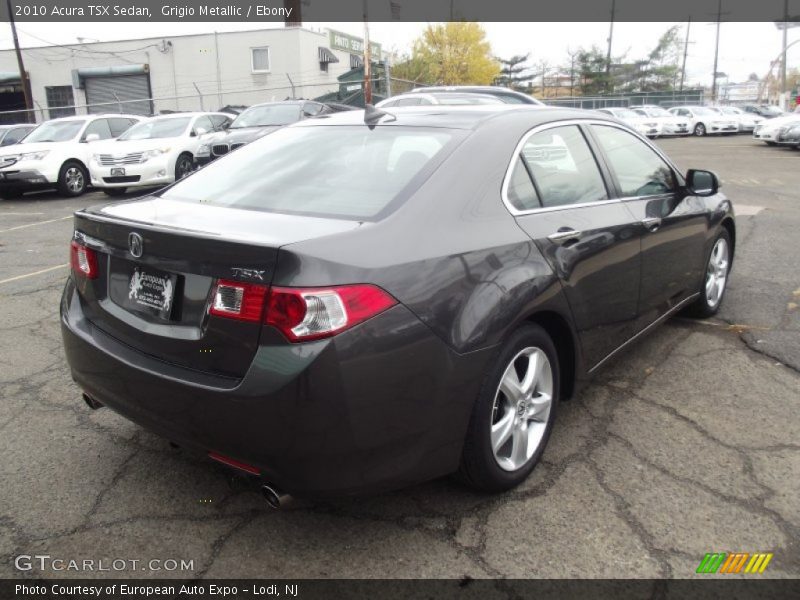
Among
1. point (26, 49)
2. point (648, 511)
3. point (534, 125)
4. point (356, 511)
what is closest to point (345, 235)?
point (356, 511)

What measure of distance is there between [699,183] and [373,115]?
2214 millimetres

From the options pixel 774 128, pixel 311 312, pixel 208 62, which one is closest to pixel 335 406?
pixel 311 312

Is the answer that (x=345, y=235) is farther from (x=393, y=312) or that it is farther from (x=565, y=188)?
(x=565, y=188)

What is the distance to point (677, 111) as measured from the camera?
109ft

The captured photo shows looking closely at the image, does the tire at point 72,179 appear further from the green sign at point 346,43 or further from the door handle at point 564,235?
the green sign at point 346,43

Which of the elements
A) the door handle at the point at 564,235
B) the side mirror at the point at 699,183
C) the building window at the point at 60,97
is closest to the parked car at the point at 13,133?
the side mirror at the point at 699,183

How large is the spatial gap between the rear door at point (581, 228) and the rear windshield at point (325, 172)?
1.40 feet

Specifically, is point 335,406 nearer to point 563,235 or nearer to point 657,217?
point 563,235

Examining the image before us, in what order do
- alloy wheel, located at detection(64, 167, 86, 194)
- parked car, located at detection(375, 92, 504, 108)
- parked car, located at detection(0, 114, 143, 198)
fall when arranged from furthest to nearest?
1. alloy wheel, located at detection(64, 167, 86, 194)
2. parked car, located at detection(0, 114, 143, 198)
3. parked car, located at detection(375, 92, 504, 108)

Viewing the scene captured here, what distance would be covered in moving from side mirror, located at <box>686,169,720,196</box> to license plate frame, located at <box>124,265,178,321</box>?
3.25 m

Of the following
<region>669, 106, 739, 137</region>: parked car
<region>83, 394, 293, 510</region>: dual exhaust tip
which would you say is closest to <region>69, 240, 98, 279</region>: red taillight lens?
<region>83, 394, 293, 510</region>: dual exhaust tip

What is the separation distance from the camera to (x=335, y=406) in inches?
81.8

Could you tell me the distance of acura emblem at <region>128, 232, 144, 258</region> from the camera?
2.41m

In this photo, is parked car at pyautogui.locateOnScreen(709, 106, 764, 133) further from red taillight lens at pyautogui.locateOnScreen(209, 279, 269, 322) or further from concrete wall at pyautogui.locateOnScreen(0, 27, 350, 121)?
red taillight lens at pyautogui.locateOnScreen(209, 279, 269, 322)
